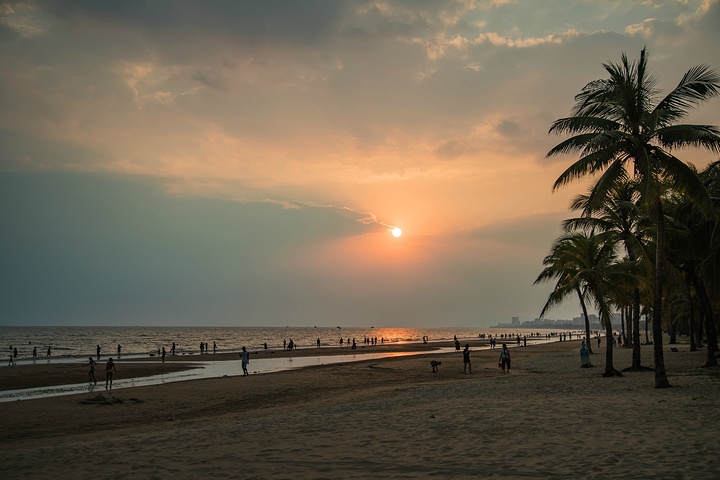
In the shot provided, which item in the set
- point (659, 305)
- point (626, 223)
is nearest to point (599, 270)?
point (626, 223)

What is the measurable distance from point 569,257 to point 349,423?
16.3 m

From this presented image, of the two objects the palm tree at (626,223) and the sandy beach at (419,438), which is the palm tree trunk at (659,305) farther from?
the palm tree at (626,223)

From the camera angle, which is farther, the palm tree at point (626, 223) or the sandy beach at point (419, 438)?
the palm tree at point (626, 223)

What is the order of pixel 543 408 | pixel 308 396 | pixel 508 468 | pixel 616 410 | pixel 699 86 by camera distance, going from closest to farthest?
pixel 508 468, pixel 616 410, pixel 543 408, pixel 699 86, pixel 308 396

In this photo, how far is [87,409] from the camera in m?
18.2

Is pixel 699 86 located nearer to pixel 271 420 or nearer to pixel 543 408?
pixel 543 408

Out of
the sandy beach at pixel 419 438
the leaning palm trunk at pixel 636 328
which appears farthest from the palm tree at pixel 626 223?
the sandy beach at pixel 419 438

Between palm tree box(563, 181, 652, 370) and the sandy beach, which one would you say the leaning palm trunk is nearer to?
palm tree box(563, 181, 652, 370)

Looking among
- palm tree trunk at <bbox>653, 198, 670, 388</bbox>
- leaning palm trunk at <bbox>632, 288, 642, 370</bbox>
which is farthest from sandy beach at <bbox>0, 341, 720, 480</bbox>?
leaning palm trunk at <bbox>632, 288, 642, 370</bbox>

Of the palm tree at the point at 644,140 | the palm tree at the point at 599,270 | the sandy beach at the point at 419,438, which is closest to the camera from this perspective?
the sandy beach at the point at 419,438

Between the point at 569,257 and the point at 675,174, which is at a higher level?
the point at 675,174

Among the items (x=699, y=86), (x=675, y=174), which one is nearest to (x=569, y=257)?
(x=675, y=174)

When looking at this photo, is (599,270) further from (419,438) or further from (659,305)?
(419,438)

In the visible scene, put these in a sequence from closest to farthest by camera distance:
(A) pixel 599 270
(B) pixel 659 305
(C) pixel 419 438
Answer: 1. (C) pixel 419 438
2. (B) pixel 659 305
3. (A) pixel 599 270
